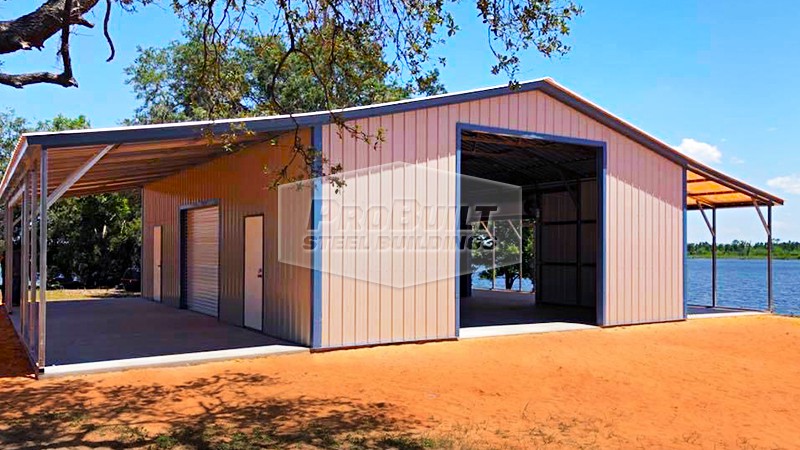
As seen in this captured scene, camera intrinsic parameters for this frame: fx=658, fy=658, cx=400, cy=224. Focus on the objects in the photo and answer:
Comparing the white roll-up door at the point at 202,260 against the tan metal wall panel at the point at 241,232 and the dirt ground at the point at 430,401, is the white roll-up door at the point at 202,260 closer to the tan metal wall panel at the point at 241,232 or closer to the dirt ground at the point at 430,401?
the tan metal wall panel at the point at 241,232

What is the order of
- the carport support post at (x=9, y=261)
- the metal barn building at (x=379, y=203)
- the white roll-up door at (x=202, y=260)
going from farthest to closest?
the white roll-up door at (x=202, y=260), the carport support post at (x=9, y=261), the metal barn building at (x=379, y=203)

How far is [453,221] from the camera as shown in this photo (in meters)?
10.1

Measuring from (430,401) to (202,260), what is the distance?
8.36 m

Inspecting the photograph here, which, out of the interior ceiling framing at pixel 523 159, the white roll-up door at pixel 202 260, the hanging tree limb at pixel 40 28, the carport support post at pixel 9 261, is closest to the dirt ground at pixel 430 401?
the hanging tree limb at pixel 40 28

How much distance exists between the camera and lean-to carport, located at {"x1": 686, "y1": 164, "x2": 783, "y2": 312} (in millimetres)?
13297

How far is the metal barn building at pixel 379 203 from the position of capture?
29.1 feet

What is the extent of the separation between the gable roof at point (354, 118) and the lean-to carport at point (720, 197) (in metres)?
0.02

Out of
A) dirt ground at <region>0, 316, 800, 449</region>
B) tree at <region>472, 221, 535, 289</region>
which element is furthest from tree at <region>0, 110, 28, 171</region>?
dirt ground at <region>0, 316, 800, 449</region>

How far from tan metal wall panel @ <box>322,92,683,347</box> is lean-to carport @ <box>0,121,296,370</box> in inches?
72.2

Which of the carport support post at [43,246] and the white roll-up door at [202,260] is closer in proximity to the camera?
the carport support post at [43,246]

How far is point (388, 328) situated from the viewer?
9.48 metres

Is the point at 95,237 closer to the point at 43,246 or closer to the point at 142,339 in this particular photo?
the point at 142,339

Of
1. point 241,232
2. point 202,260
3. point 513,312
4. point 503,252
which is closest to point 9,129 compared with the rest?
point 202,260

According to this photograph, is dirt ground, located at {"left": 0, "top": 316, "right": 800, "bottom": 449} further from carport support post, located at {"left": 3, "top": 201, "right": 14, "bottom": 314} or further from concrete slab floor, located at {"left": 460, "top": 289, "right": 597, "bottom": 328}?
carport support post, located at {"left": 3, "top": 201, "right": 14, "bottom": 314}
